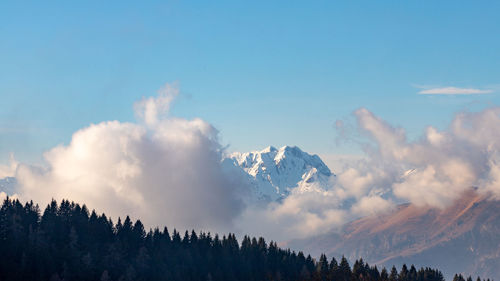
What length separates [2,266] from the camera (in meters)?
200

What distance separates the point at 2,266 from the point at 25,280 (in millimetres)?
8870

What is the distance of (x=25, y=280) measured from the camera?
19712 centimetres
